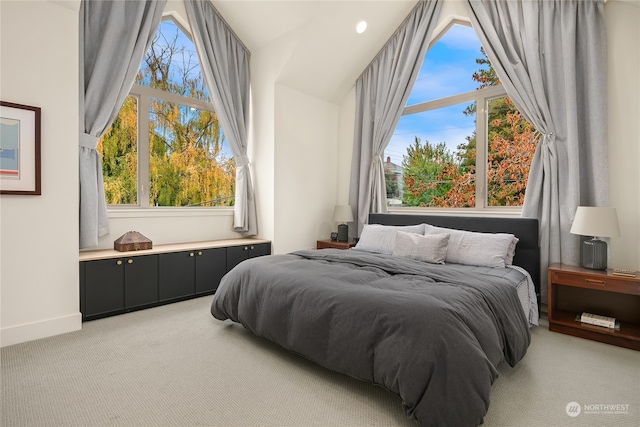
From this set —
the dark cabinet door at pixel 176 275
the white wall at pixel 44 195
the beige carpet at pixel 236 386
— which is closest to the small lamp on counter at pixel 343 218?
the dark cabinet door at pixel 176 275

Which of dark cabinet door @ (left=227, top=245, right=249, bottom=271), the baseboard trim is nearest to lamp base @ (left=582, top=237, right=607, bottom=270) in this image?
dark cabinet door @ (left=227, top=245, right=249, bottom=271)

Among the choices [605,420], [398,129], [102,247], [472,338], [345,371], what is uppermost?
[398,129]

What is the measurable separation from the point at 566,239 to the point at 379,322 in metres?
2.34

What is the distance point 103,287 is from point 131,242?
1.64 feet

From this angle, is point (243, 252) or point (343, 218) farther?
point (343, 218)

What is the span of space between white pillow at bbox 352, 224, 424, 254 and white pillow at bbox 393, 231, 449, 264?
0.74 feet

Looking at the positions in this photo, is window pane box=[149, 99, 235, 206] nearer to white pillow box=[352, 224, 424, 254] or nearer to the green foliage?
white pillow box=[352, 224, 424, 254]

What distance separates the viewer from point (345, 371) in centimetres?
187

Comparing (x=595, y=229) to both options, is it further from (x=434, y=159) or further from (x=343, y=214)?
(x=343, y=214)

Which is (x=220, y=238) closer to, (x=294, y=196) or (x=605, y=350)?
(x=294, y=196)

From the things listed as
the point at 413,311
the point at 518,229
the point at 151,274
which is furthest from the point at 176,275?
the point at 518,229

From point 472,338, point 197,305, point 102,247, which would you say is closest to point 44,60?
point 102,247

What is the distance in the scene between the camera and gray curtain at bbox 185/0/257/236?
4062mm

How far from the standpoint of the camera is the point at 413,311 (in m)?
1.71
